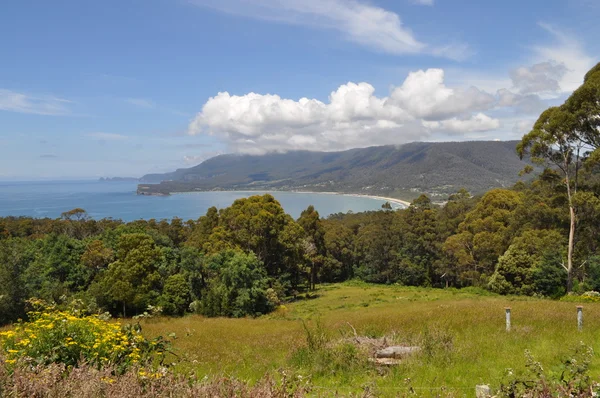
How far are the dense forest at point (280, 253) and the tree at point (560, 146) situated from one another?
2.0 inches

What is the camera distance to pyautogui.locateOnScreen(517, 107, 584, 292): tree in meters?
16.7

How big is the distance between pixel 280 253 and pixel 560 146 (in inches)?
788

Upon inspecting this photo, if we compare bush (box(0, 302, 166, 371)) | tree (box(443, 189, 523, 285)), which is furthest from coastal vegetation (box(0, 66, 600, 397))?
tree (box(443, 189, 523, 285))

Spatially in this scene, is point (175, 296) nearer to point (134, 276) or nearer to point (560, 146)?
point (134, 276)

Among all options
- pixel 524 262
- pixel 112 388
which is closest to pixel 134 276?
pixel 112 388

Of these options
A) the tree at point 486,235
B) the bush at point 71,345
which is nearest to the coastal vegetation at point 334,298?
the bush at point 71,345

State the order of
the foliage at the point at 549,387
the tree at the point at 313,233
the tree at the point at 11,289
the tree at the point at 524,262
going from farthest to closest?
the tree at the point at 313,233 < the tree at the point at 524,262 < the tree at the point at 11,289 < the foliage at the point at 549,387

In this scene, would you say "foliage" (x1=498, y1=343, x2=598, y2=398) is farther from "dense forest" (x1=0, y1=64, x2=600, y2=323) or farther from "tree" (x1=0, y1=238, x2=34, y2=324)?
"tree" (x1=0, y1=238, x2=34, y2=324)

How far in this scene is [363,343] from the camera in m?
6.64

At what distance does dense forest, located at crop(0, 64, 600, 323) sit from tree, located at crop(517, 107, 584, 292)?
0.05m

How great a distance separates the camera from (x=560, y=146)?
682 inches

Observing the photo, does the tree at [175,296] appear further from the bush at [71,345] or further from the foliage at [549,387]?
the foliage at [549,387]

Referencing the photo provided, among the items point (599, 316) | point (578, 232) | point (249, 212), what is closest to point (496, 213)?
point (578, 232)

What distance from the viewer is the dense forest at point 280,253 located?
57.5 ft
